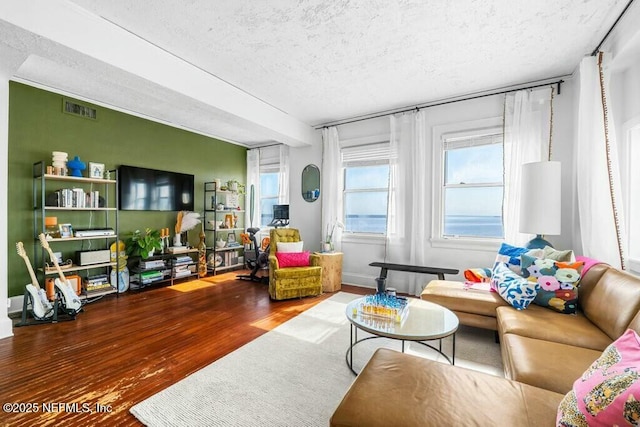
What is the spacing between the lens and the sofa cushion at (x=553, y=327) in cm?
169

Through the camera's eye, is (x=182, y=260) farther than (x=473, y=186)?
Yes

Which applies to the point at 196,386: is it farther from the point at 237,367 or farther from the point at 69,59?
the point at 69,59

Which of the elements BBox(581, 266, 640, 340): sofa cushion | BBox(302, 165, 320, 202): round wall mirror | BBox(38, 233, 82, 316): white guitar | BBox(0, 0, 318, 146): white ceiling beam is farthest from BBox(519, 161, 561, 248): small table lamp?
BBox(38, 233, 82, 316): white guitar

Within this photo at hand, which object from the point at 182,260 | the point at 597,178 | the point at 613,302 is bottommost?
the point at 182,260

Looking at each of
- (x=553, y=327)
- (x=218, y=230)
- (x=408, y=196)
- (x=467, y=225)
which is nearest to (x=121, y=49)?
(x=218, y=230)

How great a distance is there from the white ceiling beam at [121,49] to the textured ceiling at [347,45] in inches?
2.7

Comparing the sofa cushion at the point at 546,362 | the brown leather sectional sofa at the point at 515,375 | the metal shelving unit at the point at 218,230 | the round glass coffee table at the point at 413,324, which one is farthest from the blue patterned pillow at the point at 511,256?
the metal shelving unit at the point at 218,230

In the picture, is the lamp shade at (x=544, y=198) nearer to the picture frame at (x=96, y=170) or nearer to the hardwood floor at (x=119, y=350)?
the hardwood floor at (x=119, y=350)

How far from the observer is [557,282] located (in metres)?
2.20

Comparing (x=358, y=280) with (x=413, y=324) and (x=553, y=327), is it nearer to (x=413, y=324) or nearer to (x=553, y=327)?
(x=413, y=324)

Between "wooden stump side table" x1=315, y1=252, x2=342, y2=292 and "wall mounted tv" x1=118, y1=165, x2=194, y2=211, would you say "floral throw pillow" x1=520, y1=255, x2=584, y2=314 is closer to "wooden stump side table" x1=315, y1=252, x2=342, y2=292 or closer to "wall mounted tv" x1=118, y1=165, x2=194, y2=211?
"wooden stump side table" x1=315, y1=252, x2=342, y2=292

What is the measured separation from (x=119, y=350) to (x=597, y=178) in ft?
14.6

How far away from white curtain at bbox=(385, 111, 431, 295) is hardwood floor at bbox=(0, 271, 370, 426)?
53.2 inches

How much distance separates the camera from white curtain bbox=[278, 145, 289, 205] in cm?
555
